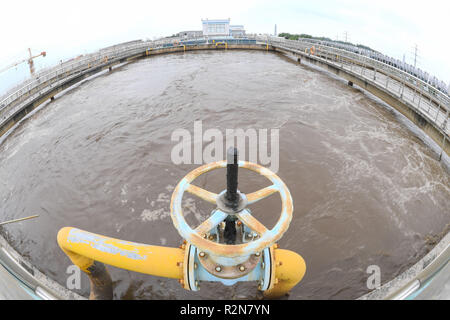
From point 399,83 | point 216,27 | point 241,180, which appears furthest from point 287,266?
point 216,27

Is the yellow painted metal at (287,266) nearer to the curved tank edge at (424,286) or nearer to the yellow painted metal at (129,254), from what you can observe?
the curved tank edge at (424,286)

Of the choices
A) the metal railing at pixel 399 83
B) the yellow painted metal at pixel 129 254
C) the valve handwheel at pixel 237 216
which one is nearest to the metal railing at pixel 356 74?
the metal railing at pixel 399 83

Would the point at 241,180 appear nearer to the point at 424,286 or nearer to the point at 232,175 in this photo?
the point at 232,175

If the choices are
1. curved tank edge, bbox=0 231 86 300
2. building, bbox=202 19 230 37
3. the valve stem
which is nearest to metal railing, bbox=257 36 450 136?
the valve stem

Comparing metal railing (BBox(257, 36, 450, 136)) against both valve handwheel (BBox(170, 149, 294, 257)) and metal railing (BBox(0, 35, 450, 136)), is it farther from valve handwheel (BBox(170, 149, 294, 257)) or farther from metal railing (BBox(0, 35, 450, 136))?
valve handwheel (BBox(170, 149, 294, 257))

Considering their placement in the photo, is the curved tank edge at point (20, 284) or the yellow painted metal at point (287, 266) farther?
the yellow painted metal at point (287, 266)

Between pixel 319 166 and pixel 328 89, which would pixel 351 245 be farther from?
pixel 328 89

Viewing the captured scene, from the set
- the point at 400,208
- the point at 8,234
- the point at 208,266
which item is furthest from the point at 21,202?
the point at 400,208
